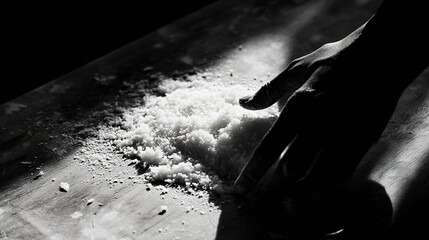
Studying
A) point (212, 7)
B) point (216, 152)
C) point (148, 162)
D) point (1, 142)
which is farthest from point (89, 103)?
point (212, 7)

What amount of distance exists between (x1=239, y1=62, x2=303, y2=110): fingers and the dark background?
1.35 m

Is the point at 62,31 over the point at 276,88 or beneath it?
over

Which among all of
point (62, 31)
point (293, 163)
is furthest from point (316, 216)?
point (62, 31)

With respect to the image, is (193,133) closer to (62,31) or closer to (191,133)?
(191,133)

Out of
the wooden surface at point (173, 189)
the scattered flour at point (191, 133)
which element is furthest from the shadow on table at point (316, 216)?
the scattered flour at point (191, 133)

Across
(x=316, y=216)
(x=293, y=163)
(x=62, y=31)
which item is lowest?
(x=316, y=216)

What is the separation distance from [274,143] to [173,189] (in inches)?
11.3

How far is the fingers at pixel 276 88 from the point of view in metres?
1.27

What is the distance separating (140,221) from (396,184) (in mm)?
611

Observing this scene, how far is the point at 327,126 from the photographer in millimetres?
1080

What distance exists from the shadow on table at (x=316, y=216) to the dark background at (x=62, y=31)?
1540 mm

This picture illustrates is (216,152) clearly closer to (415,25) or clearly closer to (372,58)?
(372,58)

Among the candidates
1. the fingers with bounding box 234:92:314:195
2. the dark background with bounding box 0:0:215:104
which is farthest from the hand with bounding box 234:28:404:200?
the dark background with bounding box 0:0:215:104

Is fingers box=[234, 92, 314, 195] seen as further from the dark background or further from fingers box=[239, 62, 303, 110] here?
the dark background
